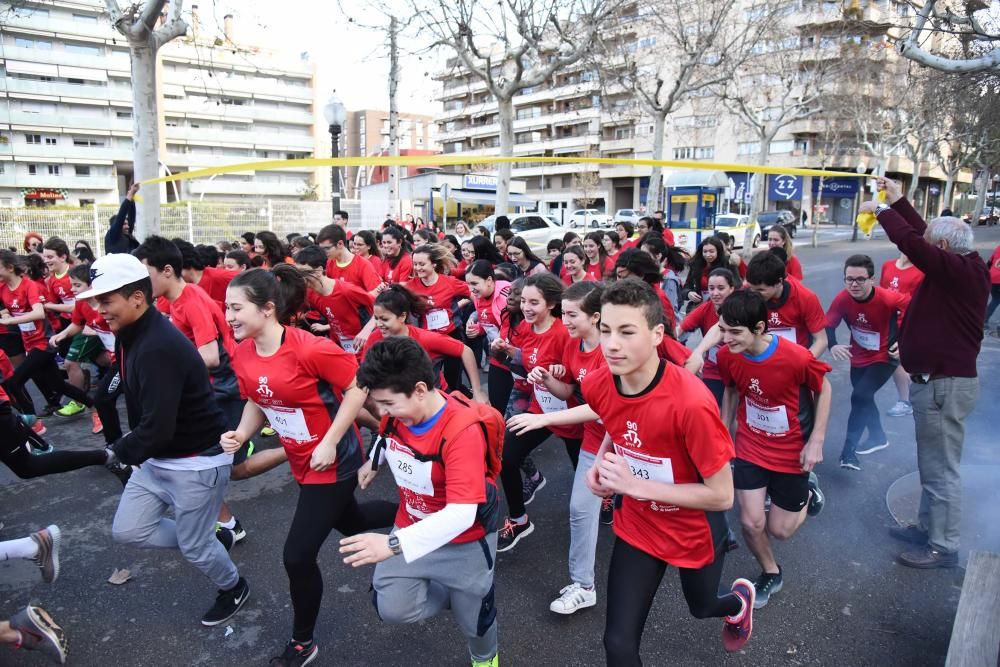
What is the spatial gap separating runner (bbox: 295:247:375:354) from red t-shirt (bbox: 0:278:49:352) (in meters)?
3.09

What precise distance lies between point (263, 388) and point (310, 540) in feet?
2.52

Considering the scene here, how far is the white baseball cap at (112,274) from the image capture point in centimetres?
299

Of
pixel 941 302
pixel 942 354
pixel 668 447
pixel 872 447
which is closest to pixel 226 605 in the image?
pixel 668 447

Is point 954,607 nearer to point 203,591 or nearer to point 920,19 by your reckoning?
point 203,591

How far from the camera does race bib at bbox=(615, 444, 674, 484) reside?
245 centimetres

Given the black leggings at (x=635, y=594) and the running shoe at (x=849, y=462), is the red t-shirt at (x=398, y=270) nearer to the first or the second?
the running shoe at (x=849, y=462)

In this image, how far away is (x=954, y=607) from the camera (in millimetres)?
3445

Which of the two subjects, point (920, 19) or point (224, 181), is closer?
point (920, 19)

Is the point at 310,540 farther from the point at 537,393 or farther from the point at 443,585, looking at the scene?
the point at 537,393

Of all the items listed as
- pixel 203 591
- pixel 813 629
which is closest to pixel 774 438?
pixel 813 629

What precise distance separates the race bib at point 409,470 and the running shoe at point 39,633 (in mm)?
1892

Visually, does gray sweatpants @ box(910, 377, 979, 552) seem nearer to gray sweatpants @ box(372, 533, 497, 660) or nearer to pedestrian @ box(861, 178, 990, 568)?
pedestrian @ box(861, 178, 990, 568)

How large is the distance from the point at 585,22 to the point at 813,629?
15.7 meters

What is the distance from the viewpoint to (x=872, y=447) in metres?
5.73
